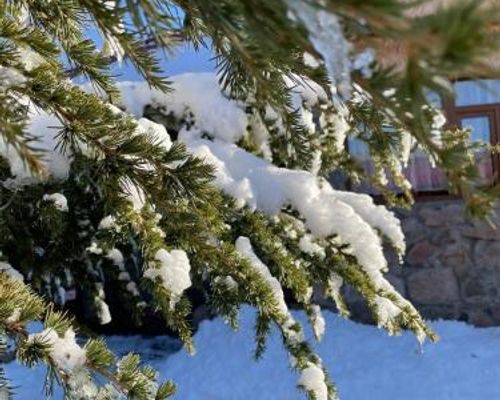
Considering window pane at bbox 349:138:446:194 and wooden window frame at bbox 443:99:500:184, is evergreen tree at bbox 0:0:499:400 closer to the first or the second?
window pane at bbox 349:138:446:194

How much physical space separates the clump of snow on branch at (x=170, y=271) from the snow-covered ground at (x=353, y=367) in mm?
4160

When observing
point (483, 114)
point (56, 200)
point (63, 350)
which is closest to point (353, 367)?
point (483, 114)

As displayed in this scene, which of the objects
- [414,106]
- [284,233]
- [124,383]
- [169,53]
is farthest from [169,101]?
[414,106]

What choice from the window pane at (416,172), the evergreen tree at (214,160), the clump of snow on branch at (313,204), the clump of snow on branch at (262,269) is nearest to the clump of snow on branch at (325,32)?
the evergreen tree at (214,160)

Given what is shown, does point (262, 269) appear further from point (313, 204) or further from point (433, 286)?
point (433, 286)

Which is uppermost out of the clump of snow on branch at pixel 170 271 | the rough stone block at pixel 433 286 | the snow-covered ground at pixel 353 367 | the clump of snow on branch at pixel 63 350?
the clump of snow on branch at pixel 170 271

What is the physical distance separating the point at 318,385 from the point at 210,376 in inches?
172

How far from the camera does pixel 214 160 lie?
8.33ft

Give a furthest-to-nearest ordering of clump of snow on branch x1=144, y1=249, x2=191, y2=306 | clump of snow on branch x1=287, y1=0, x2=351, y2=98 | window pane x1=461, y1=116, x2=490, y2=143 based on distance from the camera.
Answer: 1. window pane x1=461, y1=116, x2=490, y2=143
2. clump of snow on branch x1=144, y1=249, x2=191, y2=306
3. clump of snow on branch x1=287, y1=0, x2=351, y2=98

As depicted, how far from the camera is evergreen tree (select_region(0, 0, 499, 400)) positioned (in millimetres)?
600

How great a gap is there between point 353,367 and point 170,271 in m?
4.64

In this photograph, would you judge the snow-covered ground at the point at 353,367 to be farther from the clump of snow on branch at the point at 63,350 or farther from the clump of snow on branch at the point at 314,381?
the clump of snow on branch at the point at 63,350

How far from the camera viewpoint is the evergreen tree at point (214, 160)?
1.97 ft

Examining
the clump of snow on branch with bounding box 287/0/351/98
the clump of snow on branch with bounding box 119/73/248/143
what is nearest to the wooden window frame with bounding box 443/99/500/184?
the clump of snow on branch with bounding box 119/73/248/143
